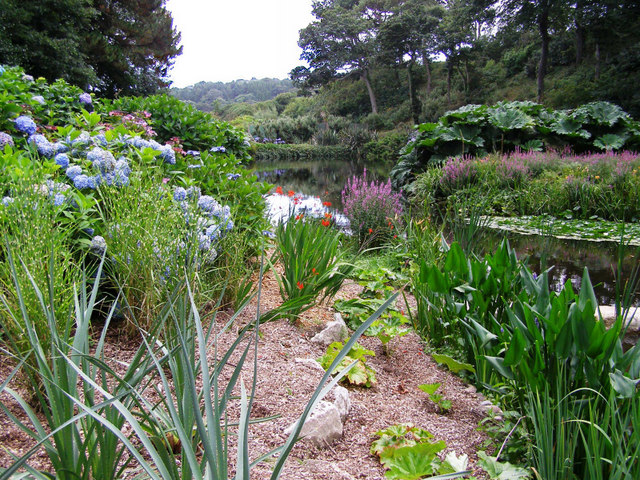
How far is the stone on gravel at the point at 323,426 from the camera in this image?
1.29 meters

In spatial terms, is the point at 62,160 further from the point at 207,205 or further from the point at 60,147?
the point at 207,205

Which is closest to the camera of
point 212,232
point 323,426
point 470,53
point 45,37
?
point 323,426

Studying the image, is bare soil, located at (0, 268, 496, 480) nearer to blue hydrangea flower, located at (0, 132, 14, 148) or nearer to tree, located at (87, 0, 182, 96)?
blue hydrangea flower, located at (0, 132, 14, 148)

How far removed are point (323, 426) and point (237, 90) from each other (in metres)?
85.3

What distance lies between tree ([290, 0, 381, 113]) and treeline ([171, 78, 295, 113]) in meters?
40.8

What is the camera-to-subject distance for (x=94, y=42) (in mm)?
12539

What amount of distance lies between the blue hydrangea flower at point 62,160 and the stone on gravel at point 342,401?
1841 mm

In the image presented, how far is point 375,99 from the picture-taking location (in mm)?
33406

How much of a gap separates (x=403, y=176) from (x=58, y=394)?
992 cm

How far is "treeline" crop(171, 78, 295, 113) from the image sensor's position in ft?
247

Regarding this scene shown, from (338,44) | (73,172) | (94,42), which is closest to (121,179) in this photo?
(73,172)

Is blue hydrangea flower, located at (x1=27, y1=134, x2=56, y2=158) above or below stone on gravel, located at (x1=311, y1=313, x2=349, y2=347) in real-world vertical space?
above

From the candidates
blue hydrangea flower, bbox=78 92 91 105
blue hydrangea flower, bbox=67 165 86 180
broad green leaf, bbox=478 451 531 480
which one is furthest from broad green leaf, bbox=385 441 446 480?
blue hydrangea flower, bbox=78 92 91 105

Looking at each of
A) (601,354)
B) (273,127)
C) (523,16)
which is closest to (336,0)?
(273,127)
